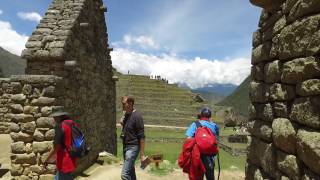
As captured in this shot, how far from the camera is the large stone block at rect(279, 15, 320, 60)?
336 centimetres

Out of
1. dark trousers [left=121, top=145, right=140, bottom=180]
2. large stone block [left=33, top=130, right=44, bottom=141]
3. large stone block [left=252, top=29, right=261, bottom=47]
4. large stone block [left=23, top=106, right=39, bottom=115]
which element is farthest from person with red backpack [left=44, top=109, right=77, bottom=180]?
large stone block [left=252, top=29, right=261, bottom=47]

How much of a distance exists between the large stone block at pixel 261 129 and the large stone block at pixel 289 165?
348 millimetres

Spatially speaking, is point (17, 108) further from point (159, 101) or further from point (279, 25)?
point (159, 101)

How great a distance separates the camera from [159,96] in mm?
46781

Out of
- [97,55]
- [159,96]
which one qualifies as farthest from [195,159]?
[159,96]

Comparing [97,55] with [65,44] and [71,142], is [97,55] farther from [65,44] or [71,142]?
[71,142]

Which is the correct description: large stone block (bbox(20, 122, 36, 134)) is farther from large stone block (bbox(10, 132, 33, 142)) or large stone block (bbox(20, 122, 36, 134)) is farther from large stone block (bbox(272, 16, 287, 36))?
large stone block (bbox(272, 16, 287, 36))

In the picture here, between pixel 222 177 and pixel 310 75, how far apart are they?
26.8 ft

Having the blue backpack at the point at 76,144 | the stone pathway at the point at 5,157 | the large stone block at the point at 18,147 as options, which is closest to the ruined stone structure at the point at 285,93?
the blue backpack at the point at 76,144

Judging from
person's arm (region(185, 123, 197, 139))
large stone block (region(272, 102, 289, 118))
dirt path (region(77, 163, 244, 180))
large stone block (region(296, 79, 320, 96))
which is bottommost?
dirt path (region(77, 163, 244, 180))

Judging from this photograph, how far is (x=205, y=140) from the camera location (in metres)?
6.17

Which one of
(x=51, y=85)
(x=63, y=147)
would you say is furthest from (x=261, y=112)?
(x=51, y=85)

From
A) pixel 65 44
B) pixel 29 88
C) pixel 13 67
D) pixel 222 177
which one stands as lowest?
pixel 222 177

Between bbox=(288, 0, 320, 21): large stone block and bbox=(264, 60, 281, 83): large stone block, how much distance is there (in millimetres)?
573
